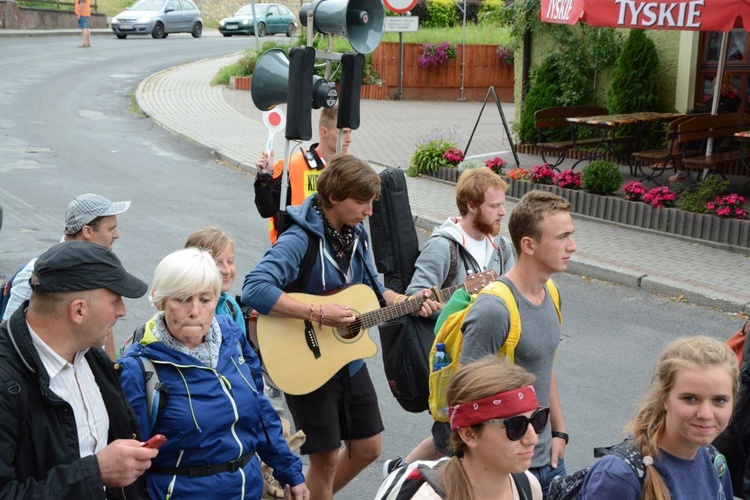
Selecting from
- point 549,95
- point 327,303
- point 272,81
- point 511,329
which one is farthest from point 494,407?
point 549,95

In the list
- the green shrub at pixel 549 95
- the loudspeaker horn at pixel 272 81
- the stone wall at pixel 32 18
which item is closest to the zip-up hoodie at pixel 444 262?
the loudspeaker horn at pixel 272 81

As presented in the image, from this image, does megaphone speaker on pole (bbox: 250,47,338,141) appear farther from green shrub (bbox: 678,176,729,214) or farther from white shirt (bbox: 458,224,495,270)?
green shrub (bbox: 678,176,729,214)

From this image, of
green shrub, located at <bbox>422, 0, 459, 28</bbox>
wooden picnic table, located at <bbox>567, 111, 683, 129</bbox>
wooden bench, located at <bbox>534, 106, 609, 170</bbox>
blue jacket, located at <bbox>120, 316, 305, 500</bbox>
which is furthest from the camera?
green shrub, located at <bbox>422, 0, 459, 28</bbox>

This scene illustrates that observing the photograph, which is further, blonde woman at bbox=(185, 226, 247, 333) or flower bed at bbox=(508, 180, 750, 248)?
flower bed at bbox=(508, 180, 750, 248)

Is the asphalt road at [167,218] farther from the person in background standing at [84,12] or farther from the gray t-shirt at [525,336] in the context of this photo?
the person in background standing at [84,12]

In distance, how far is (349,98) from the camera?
6395 millimetres

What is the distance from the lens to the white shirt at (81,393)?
3061 millimetres

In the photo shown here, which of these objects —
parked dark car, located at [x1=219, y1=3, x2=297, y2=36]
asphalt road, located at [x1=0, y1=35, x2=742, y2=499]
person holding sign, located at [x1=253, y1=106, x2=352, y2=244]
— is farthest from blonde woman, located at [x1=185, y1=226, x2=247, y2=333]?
parked dark car, located at [x1=219, y1=3, x2=297, y2=36]

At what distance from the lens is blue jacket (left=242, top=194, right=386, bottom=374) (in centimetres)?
466

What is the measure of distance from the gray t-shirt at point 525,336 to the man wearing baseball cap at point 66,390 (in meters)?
1.43

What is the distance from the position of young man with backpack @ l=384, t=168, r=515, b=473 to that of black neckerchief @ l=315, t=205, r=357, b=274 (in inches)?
16.0

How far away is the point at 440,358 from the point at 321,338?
926 millimetres

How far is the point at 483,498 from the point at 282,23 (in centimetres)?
3918

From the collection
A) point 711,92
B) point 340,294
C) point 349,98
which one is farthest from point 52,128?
point 340,294
